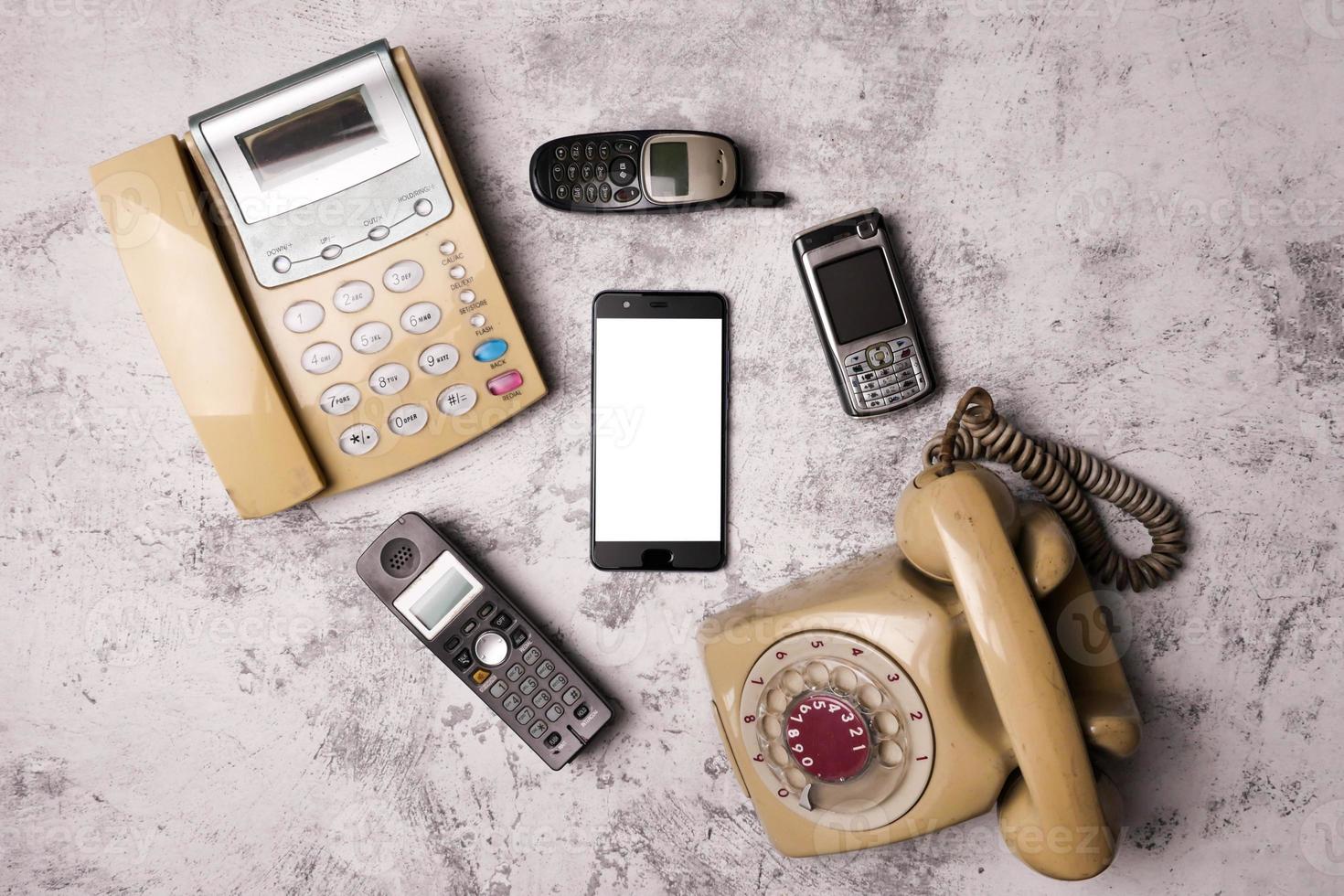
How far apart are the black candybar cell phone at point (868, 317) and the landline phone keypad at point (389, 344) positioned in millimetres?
302

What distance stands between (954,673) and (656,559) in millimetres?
297

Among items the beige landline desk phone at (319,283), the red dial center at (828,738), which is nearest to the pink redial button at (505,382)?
the beige landline desk phone at (319,283)

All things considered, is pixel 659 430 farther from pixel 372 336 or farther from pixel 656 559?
pixel 372 336

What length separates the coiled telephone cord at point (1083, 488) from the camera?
0.73 meters

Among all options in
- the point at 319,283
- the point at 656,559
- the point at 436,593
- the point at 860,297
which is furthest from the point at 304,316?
the point at 860,297

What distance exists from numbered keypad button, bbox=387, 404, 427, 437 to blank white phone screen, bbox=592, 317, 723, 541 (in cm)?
16

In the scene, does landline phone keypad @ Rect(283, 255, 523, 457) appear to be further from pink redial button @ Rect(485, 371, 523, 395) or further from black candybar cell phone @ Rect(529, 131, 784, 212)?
black candybar cell phone @ Rect(529, 131, 784, 212)

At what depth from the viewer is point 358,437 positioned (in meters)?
0.76

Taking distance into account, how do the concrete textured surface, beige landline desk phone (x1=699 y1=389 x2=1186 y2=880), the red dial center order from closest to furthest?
1. beige landline desk phone (x1=699 y1=389 x2=1186 y2=880)
2. the red dial center
3. the concrete textured surface

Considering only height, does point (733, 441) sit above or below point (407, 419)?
below

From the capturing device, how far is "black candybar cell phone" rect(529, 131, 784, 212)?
771 millimetres

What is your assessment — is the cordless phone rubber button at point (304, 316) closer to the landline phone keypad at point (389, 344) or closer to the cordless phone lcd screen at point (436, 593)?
the landline phone keypad at point (389, 344)

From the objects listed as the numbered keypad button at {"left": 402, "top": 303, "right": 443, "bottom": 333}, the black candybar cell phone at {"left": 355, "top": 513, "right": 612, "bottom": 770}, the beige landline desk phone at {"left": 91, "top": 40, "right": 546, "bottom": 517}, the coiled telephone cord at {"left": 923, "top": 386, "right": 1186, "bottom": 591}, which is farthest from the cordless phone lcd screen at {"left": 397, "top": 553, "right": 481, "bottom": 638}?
the coiled telephone cord at {"left": 923, "top": 386, "right": 1186, "bottom": 591}

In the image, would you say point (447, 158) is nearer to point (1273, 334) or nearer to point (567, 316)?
point (567, 316)
